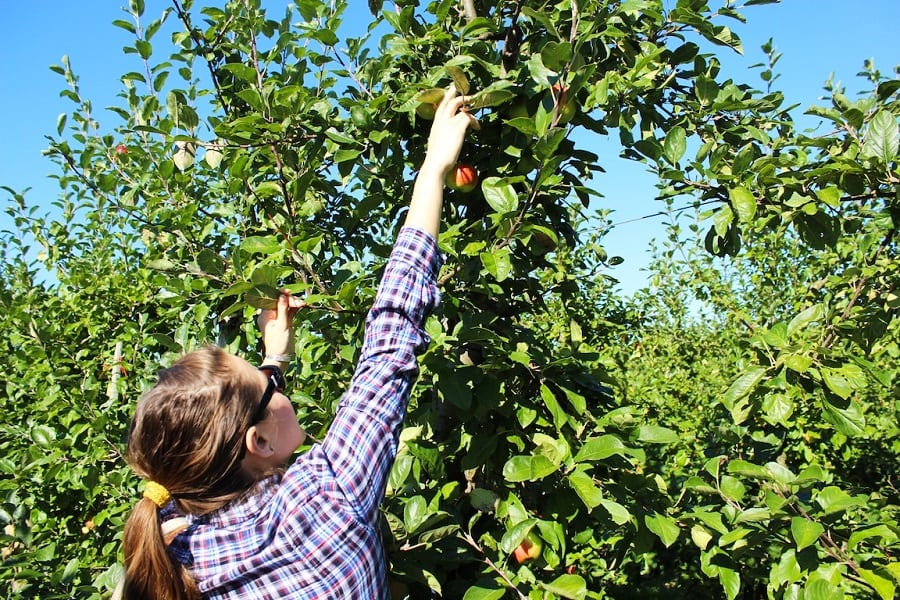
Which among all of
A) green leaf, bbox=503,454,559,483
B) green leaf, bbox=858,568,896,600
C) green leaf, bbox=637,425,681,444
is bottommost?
green leaf, bbox=858,568,896,600

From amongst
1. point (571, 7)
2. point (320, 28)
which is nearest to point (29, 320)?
point (320, 28)

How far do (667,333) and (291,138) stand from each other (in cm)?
405

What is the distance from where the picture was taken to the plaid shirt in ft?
3.23

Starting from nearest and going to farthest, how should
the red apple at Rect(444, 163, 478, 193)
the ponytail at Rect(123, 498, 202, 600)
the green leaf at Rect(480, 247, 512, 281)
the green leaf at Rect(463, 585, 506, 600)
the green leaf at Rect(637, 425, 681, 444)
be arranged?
1. the ponytail at Rect(123, 498, 202, 600)
2. the green leaf at Rect(480, 247, 512, 281)
3. the green leaf at Rect(463, 585, 506, 600)
4. the green leaf at Rect(637, 425, 681, 444)
5. the red apple at Rect(444, 163, 478, 193)

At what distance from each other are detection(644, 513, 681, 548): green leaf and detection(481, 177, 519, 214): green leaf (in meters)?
0.68

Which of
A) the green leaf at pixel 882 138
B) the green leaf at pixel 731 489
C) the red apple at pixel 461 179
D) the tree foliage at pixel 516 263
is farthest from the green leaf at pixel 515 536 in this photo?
the green leaf at pixel 882 138

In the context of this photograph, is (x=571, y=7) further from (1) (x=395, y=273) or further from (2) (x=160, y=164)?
(2) (x=160, y=164)

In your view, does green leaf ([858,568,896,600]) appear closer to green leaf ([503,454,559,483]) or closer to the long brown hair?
green leaf ([503,454,559,483])

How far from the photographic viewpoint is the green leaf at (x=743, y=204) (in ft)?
4.36

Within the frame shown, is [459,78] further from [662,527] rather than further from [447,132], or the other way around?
[662,527]

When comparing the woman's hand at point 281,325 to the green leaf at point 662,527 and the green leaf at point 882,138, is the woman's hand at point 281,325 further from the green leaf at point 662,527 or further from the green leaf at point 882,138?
the green leaf at point 882,138

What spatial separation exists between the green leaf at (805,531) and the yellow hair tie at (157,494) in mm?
1040

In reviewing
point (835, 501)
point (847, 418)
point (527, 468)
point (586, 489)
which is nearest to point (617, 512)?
point (586, 489)

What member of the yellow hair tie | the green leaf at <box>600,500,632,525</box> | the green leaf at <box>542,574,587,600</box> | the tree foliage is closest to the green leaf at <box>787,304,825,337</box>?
the tree foliage
